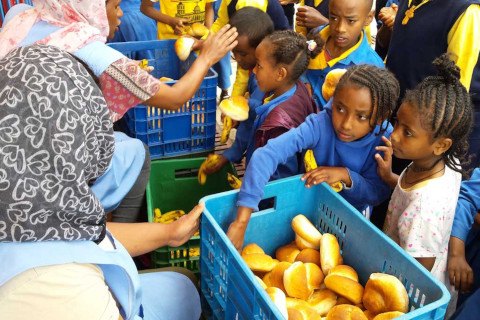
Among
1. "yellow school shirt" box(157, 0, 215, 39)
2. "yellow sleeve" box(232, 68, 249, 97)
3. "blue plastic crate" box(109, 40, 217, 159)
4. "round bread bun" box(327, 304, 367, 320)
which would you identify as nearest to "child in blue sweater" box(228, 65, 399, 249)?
"round bread bun" box(327, 304, 367, 320)

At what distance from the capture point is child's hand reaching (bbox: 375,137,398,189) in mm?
1500

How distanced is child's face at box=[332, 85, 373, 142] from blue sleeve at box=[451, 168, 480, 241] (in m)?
0.40

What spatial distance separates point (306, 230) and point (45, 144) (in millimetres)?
868

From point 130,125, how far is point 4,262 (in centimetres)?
135

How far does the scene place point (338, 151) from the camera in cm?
158

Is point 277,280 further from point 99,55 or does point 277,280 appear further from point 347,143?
point 99,55

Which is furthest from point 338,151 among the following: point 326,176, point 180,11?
point 180,11

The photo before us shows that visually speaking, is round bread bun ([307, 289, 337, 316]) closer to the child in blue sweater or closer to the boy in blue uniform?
the child in blue sweater

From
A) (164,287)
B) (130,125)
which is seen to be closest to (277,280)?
(164,287)

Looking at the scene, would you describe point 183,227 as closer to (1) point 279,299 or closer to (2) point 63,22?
(1) point 279,299

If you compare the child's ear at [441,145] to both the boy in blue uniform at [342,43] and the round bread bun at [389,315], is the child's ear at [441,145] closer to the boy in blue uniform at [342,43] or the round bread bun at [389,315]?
the round bread bun at [389,315]

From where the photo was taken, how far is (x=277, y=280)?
4.24 feet

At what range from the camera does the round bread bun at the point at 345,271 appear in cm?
130

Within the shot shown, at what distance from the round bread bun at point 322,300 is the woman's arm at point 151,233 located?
0.41 meters
